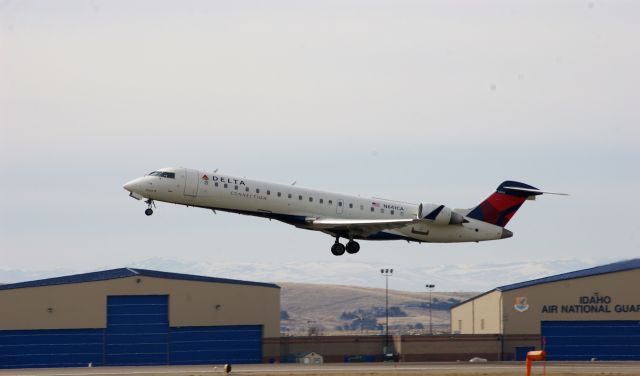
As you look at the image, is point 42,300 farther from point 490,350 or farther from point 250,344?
point 490,350

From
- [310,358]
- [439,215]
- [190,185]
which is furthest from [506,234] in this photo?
[310,358]

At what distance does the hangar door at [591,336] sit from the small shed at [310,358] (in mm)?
19692

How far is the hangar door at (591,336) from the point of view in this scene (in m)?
103

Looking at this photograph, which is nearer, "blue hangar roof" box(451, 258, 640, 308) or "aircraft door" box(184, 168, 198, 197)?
"aircraft door" box(184, 168, 198, 197)

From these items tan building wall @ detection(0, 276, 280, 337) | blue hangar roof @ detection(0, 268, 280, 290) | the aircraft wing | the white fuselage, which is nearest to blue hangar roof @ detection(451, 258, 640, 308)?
tan building wall @ detection(0, 276, 280, 337)

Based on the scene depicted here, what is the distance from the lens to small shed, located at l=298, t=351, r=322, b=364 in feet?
317

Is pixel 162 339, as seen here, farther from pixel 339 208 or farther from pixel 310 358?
pixel 339 208

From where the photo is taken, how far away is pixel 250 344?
323 ft

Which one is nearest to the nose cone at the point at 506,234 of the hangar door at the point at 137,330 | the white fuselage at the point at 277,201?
the white fuselage at the point at 277,201

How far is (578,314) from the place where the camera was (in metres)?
103

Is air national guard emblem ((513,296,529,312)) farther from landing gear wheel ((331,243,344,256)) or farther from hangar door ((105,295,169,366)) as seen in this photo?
landing gear wheel ((331,243,344,256))

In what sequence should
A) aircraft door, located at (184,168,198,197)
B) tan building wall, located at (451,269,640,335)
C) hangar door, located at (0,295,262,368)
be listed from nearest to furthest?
aircraft door, located at (184,168,198,197), hangar door, located at (0,295,262,368), tan building wall, located at (451,269,640,335)

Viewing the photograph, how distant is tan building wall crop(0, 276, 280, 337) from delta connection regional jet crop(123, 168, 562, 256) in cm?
2776

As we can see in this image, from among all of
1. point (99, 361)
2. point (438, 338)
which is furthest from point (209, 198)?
point (438, 338)
